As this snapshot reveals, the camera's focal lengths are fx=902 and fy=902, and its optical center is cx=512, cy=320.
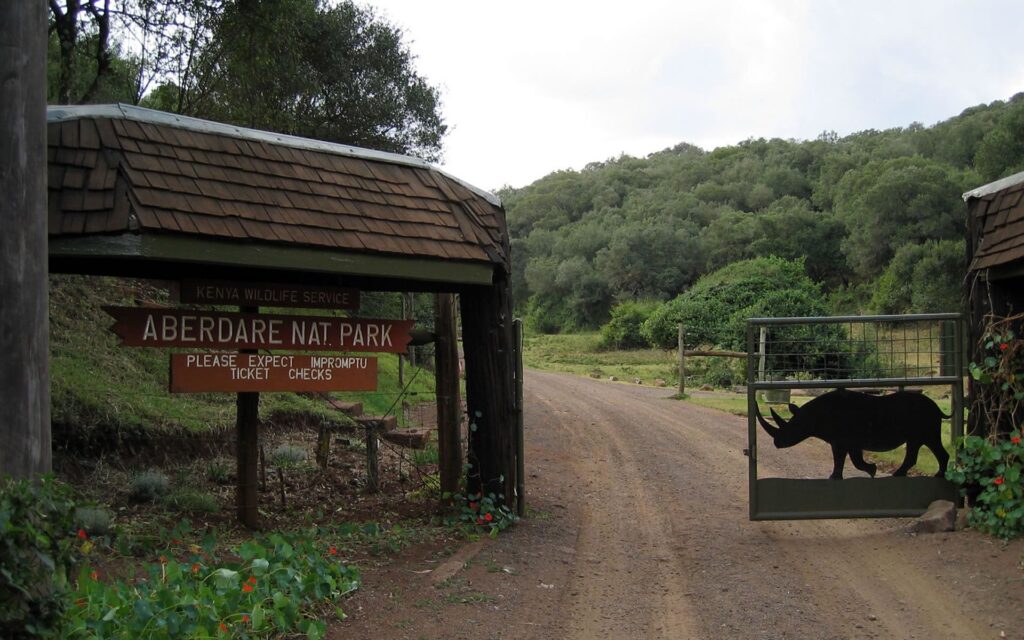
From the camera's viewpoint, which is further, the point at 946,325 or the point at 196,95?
the point at 196,95

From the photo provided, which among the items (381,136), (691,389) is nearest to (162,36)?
(381,136)

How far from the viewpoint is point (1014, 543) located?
286 inches

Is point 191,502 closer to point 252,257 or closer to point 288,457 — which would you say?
point 288,457

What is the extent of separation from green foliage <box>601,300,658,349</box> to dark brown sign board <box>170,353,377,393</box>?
3475cm

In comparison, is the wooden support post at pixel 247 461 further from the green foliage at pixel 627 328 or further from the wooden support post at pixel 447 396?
the green foliage at pixel 627 328

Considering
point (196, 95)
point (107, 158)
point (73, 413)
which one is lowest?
point (73, 413)

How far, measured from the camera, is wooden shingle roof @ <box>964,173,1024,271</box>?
25.6 ft

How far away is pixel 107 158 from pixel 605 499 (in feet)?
21.3

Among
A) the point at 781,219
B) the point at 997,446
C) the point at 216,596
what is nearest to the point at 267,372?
the point at 216,596

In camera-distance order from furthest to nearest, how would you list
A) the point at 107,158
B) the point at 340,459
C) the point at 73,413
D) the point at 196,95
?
the point at 196,95
the point at 340,459
the point at 73,413
the point at 107,158

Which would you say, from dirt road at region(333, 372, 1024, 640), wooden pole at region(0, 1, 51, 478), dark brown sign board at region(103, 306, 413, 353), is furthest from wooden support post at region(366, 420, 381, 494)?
wooden pole at region(0, 1, 51, 478)

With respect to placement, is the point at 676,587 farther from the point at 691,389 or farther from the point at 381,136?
the point at 691,389

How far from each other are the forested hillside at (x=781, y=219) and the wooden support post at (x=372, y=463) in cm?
3209

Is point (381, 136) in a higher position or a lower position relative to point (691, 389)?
higher
